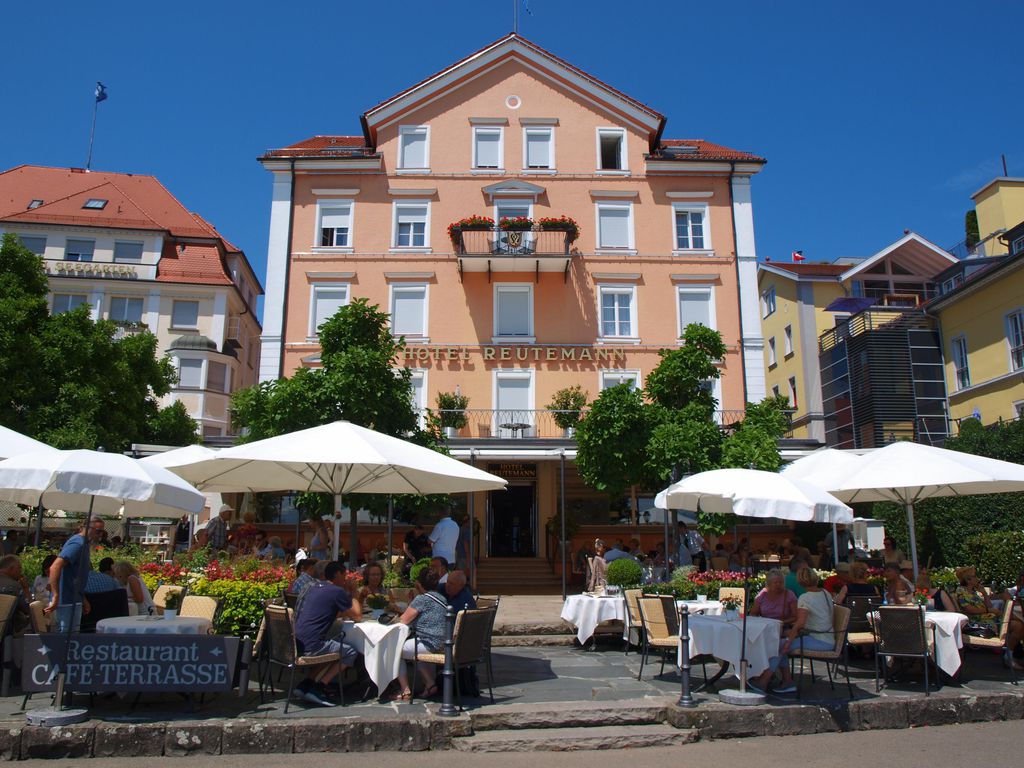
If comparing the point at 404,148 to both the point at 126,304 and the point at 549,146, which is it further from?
the point at 126,304

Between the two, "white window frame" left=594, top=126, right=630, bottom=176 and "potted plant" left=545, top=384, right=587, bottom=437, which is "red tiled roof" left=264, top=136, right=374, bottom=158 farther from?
"potted plant" left=545, top=384, right=587, bottom=437

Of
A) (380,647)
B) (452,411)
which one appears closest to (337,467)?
(380,647)

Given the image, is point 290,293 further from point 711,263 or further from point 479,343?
point 711,263

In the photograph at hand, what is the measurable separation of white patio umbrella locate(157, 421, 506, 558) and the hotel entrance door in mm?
11870

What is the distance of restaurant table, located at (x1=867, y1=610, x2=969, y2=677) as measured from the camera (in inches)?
329

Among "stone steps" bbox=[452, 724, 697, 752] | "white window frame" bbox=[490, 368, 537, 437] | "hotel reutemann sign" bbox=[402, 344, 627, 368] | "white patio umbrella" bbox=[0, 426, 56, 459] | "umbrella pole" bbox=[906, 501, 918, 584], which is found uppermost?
"hotel reutemann sign" bbox=[402, 344, 627, 368]

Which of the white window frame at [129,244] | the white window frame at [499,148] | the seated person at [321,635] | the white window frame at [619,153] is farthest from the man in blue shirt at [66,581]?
the white window frame at [129,244]

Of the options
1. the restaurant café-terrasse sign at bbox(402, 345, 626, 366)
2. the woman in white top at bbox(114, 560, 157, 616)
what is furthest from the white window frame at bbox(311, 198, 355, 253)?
the woman in white top at bbox(114, 560, 157, 616)

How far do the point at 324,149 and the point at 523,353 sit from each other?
978 cm

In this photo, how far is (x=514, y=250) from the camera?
2392 centimetres

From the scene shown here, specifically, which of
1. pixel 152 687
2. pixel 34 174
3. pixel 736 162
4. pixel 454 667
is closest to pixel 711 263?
pixel 736 162

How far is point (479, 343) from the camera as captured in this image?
24.3m

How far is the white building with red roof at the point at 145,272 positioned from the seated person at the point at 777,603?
3238 centimetres

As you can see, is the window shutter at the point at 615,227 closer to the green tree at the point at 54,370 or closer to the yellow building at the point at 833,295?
the yellow building at the point at 833,295
